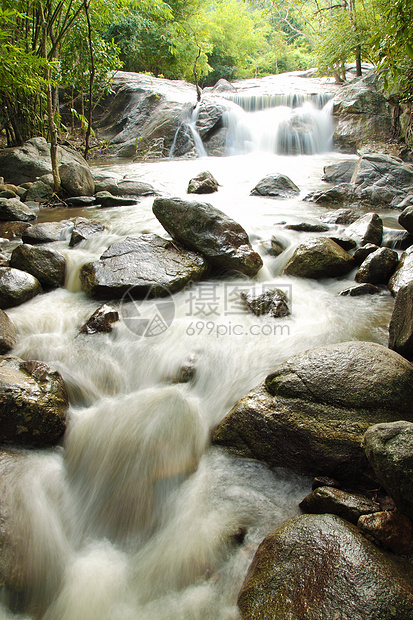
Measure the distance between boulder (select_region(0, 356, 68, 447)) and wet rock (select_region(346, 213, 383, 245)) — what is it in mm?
4413

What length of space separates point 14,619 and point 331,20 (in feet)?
64.6

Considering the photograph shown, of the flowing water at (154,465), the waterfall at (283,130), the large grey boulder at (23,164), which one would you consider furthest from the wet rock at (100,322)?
the waterfall at (283,130)

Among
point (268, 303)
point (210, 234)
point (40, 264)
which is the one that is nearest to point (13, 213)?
point (40, 264)

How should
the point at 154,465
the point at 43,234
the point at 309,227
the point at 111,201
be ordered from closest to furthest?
the point at 154,465 → the point at 43,234 → the point at 309,227 → the point at 111,201

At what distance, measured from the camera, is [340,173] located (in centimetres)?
973

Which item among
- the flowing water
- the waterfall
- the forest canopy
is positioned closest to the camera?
the flowing water

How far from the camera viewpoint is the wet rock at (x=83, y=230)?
5367 mm

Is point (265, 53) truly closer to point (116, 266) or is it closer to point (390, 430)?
point (116, 266)

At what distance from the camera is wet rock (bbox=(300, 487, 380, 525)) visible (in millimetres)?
1708

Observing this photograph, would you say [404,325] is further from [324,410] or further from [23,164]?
[23,164]

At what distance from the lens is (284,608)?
141 centimetres

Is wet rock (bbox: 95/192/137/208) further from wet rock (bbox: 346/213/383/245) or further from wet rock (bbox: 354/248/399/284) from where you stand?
wet rock (bbox: 354/248/399/284)

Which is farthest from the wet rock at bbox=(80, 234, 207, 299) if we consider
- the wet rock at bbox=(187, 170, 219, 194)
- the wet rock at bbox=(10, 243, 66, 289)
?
the wet rock at bbox=(187, 170, 219, 194)

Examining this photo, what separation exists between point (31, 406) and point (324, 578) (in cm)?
197
